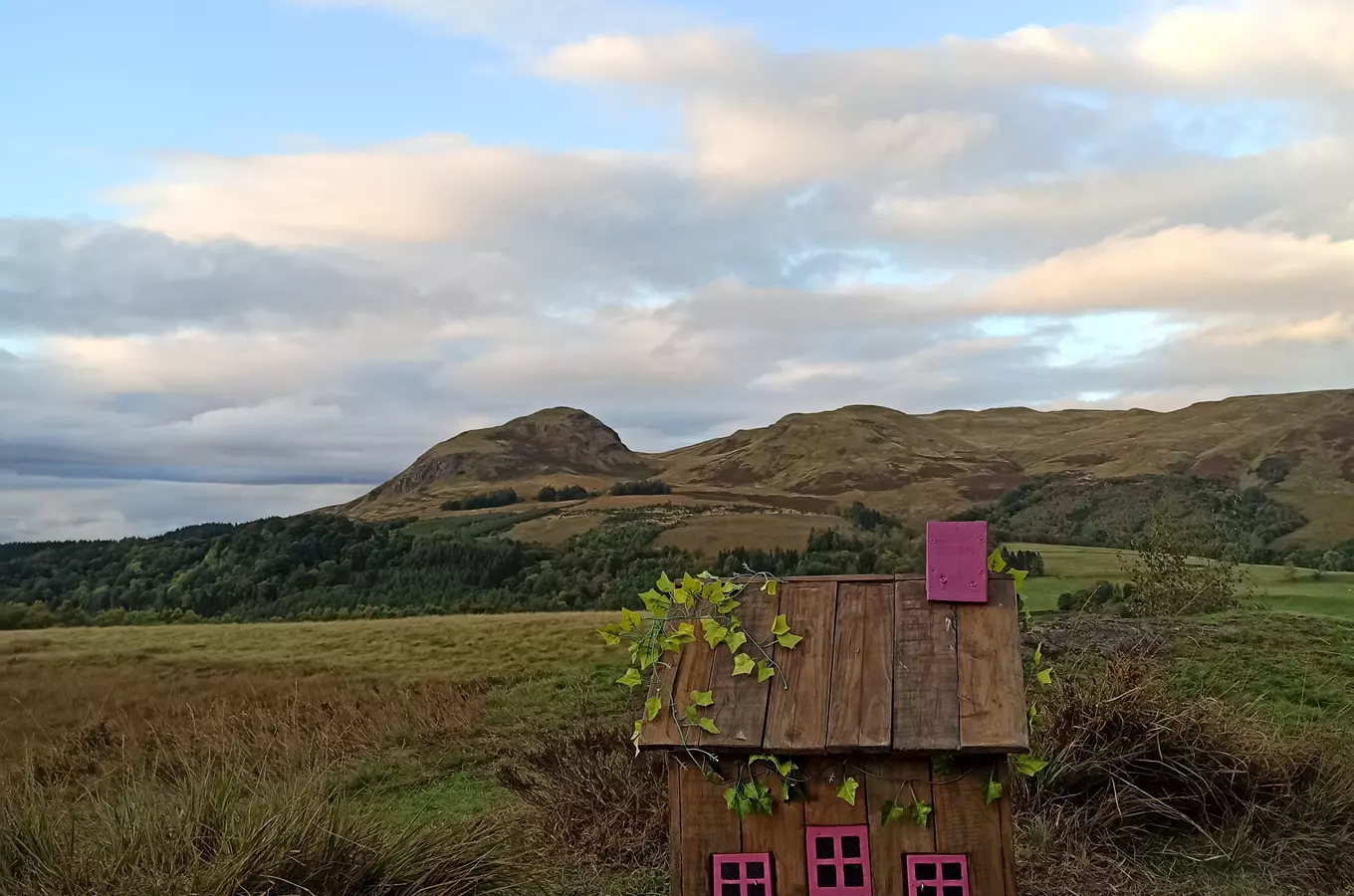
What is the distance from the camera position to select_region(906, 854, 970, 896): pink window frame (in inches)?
161

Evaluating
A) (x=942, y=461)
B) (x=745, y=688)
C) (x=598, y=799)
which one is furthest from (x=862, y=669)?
(x=942, y=461)

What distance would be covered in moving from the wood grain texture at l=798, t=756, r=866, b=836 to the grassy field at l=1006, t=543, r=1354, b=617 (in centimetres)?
1639

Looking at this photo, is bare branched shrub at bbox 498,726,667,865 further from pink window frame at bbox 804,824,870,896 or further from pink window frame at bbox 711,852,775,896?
pink window frame at bbox 804,824,870,896

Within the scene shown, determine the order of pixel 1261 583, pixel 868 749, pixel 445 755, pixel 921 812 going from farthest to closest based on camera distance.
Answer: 1. pixel 1261 583
2. pixel 445 755
3. pixel 921 812
4. pixel 868 749

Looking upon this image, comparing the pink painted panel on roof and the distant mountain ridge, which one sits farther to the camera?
the distant mountain ridge

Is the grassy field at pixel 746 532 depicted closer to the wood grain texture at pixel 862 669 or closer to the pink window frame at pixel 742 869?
the wood grain texture at pixel 862 669

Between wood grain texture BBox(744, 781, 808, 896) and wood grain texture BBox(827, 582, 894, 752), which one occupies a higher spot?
wood grain texture BBox(827, 582, 894, 752)

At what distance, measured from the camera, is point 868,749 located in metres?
3.98

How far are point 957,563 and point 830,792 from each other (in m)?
1.30

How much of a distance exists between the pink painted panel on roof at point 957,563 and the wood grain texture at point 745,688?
2.78ft

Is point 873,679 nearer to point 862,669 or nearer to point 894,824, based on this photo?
point 862,669

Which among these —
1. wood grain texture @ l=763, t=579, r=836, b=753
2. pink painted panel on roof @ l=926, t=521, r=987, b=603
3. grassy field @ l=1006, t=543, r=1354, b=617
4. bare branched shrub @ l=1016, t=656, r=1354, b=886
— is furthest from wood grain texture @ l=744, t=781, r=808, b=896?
grassy field @ l=1006, t=543, r=1354, b=617

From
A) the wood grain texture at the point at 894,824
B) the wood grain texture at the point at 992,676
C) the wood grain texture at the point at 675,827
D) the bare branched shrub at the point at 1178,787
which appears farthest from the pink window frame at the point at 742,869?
the bare branched shrub at the point at 1178,787

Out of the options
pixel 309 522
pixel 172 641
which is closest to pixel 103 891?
pixel 172 641
